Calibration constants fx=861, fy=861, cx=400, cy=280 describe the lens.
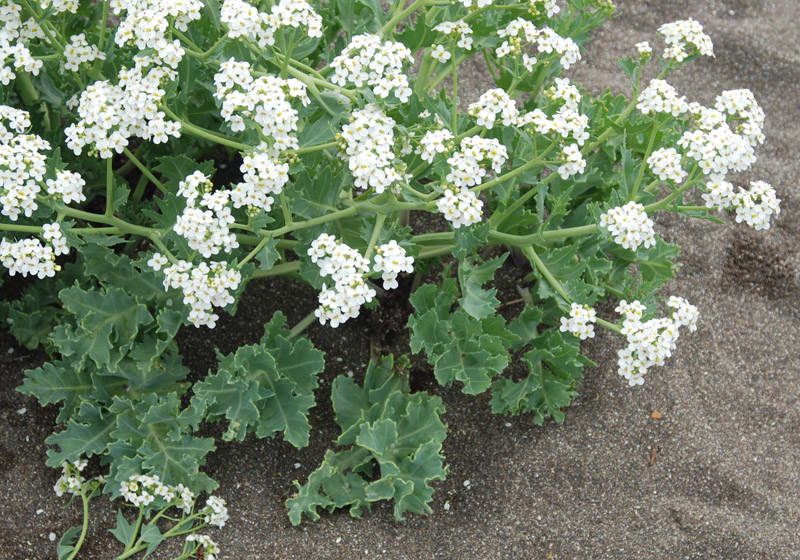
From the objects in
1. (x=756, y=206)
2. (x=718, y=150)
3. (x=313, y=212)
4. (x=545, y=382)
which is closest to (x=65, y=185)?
(x=313, y=212)

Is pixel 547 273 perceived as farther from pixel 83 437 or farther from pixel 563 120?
pixel 83 437

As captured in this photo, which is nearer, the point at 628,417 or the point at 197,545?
the point at 197,545

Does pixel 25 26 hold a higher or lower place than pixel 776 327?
higher

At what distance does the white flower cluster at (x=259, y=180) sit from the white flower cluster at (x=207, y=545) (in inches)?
45.6

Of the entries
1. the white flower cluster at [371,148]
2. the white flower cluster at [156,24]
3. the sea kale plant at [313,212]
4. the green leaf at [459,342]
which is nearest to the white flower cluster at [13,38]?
the sea kale plant at [313,212]

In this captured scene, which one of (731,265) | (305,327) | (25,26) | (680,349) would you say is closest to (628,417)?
(680,349)

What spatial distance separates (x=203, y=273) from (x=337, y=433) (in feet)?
3.45

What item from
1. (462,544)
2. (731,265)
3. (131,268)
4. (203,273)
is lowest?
(462,544)

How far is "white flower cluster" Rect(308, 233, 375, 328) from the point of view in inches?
93.9

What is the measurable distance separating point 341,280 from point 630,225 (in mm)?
859

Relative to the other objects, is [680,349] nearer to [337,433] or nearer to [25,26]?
[337,433]

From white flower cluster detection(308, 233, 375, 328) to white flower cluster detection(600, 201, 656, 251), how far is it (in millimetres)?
746

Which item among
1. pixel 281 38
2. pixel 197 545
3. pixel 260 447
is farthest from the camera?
pixel 260 447

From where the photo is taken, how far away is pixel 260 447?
3.20 meters
